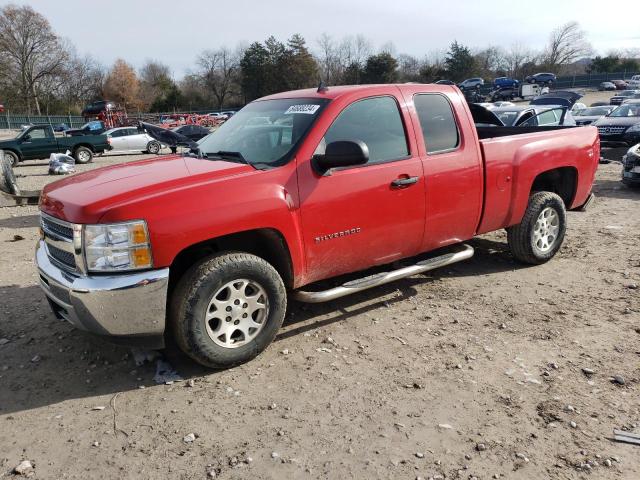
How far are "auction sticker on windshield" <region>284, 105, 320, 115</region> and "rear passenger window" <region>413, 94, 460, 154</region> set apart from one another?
970 mm

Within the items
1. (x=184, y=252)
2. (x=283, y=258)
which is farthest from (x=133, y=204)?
(x=283, y=258)

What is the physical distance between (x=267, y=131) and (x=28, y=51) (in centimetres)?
7632

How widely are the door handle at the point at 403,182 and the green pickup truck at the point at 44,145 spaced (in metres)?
19.4

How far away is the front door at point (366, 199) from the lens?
3787 mm

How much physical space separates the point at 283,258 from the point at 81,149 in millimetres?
20621

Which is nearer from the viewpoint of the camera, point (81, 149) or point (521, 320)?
point (521, 320)

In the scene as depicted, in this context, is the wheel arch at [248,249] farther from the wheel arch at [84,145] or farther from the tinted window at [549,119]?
the wheel arch at [84,145]

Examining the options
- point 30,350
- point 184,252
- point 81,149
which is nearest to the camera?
point 184,252

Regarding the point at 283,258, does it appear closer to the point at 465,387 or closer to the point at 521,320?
the point at 465,387

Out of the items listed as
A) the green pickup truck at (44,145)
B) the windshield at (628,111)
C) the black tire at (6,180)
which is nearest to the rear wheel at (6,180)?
the black tire at (6,180)

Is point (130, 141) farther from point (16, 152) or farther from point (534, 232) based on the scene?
point (534, 232)

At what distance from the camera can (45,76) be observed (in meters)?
68.7

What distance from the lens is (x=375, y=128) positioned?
4.16m

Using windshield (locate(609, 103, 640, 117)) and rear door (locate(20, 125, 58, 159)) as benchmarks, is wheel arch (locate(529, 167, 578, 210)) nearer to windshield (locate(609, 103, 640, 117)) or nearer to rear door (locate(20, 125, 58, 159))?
windshield (locate(609, 103, 640, 117))
